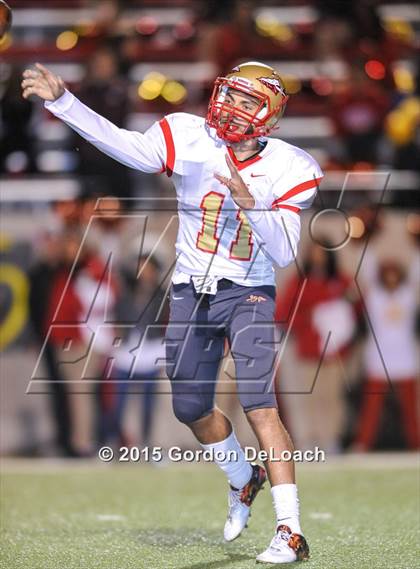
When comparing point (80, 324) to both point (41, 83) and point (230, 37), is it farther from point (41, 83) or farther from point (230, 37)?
point (41, 83)

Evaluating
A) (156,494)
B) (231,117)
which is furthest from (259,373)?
(156,494)

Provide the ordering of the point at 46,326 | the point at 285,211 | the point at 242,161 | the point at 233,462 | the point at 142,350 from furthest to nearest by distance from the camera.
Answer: the point at 46,326, the point at 142,350, the point at 233,462, the point at 242,161, the point at 285,211

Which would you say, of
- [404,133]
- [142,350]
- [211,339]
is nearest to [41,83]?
[211,339]

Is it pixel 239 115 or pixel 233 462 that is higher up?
pixel 239 115

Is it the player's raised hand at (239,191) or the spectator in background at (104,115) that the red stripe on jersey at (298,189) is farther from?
the spectator in background at (104,115)

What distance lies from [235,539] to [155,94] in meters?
5.26

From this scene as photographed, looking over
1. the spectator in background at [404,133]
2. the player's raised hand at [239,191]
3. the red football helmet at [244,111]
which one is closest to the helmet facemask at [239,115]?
the red football helmet at [244,111]

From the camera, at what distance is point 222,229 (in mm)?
4465

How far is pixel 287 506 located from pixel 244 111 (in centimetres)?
140

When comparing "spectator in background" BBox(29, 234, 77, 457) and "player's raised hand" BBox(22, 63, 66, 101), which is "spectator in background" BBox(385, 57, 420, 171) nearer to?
"spectator in background" BBox(29, 234, 77, 457)

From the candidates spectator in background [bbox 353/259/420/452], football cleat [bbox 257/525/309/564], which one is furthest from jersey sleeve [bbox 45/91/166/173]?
spectator in background [bbox 353/259/420/452]

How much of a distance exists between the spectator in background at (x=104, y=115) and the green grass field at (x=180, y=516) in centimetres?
194

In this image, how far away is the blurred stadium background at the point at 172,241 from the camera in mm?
8047

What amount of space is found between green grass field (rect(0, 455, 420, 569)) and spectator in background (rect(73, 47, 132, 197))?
1.94 m
